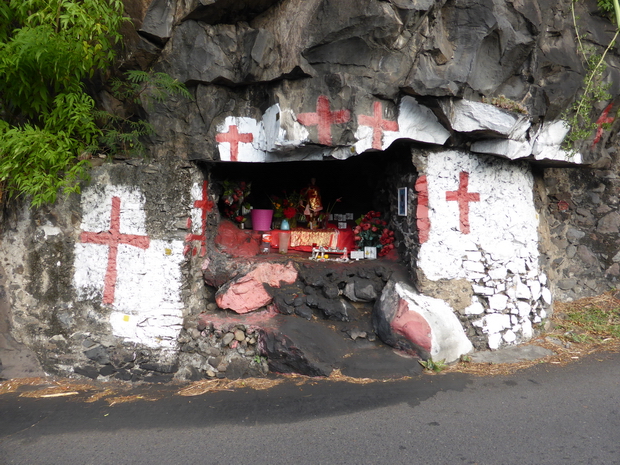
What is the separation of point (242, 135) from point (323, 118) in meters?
1.01

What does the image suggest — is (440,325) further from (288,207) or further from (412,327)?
(288,207)

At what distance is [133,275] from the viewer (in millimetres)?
4590

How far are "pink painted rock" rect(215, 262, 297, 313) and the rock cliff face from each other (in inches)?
0.9

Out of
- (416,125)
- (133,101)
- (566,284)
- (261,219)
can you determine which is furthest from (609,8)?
(133,101)

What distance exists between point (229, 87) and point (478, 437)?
4.28 meters

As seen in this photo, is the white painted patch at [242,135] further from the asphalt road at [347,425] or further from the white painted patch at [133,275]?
the asphalt road at [347,425]

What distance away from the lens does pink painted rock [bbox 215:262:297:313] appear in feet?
16.1

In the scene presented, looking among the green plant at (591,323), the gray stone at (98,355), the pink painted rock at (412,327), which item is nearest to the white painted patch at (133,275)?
the gray stone at (98,355)

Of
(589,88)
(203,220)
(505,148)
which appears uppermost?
(589,88)

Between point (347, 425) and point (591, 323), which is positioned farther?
point (591, 323)

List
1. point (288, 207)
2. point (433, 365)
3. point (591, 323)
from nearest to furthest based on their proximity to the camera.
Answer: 1. point (433, 365)
2. point (591, 323)
3. point (288, 207)

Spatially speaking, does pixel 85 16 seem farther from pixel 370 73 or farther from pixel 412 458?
pixel 412 458

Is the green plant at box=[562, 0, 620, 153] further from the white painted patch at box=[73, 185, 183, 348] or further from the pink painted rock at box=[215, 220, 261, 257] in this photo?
the white painted patch at box=[73, 185, 183, 348]

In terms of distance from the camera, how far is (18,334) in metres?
4.49
